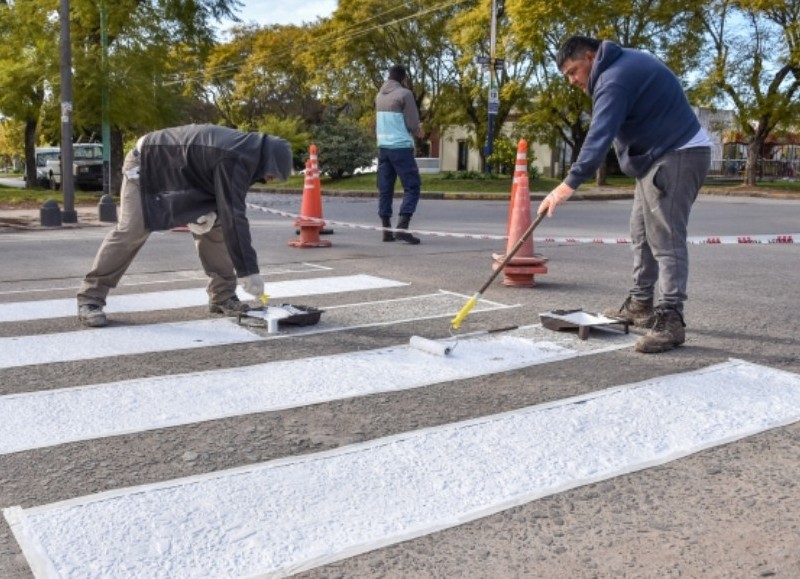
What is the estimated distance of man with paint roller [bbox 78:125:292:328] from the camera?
5113 millimetres

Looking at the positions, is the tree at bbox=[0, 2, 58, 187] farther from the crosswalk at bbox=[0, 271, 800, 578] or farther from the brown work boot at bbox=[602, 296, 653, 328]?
the brown work boot at bbox=[602, 296, 653, 328]

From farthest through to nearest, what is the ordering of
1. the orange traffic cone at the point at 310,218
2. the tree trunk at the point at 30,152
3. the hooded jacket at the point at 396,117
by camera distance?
the tree trunk at the point at 30,152 → the hooded jacket at the point at 396,117 → the orange traffic cone at the point at 310,218

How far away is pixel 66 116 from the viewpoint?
14.0m

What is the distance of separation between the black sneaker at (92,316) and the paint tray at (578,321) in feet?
8.86

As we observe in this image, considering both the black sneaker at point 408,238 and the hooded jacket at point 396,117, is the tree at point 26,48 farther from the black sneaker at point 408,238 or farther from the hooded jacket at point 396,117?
the black sneaker at point 408,238

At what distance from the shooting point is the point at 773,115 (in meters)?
30.9

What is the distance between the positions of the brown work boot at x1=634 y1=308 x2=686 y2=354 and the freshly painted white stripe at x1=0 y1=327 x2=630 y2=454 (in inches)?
7.5

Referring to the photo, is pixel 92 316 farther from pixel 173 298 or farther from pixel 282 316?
pixel 282 316

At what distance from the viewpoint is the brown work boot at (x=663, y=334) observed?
4770 mm

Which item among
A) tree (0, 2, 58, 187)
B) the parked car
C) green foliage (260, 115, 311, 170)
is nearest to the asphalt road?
tree (0, 2, 58, 187)

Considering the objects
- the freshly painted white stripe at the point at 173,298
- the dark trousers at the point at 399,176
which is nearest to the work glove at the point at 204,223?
the freshly painted white stripe at the point at 173,298

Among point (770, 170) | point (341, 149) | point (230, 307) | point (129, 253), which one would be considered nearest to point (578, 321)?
point (230, 307)

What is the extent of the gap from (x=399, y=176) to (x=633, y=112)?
5.38 metres

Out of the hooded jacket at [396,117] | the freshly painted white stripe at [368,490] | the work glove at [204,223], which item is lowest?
the freshly painted white stripe at [368,490]
